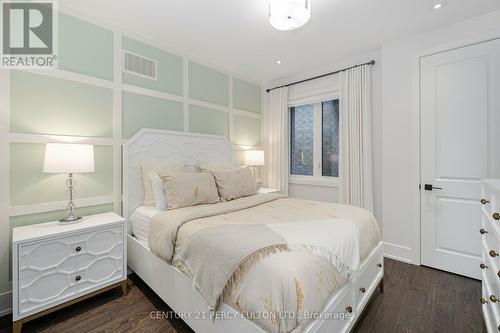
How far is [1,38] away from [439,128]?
4300 mm

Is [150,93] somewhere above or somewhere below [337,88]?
below

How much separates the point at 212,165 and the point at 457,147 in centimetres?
285

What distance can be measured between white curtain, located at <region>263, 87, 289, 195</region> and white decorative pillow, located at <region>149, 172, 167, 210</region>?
2.19 m

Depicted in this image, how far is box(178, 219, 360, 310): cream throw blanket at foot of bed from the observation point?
3.88ft

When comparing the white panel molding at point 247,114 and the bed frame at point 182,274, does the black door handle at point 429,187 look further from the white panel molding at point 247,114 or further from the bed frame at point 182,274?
the white panel molding at point 247,114

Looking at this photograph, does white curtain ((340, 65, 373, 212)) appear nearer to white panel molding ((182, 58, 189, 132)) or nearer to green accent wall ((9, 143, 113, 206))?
white panel molding ((182, 58, 189, 132))

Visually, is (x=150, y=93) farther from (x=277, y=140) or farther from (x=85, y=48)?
(x=277, y=140)

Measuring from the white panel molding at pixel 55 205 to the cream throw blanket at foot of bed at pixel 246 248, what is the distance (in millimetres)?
1326

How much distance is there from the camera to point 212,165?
10.1ft

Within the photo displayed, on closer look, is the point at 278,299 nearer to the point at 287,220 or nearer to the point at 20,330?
the point at 287,220

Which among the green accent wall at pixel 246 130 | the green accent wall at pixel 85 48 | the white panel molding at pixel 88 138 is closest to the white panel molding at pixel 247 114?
the green accent wall at pixel 246 130

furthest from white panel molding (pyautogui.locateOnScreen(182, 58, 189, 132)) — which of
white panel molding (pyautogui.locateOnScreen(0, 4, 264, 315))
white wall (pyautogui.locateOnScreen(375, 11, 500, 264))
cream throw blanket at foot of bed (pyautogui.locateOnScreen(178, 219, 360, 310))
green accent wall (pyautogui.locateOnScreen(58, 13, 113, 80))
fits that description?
white wall (pyautogui.locateOnScreen(375, 11, 500, 264))

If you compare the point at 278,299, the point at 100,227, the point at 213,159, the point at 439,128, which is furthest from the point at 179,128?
the point at 439,128

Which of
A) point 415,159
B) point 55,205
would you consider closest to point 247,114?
point 415,159
